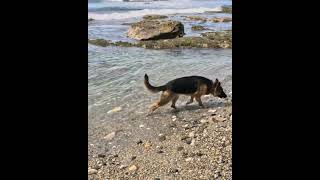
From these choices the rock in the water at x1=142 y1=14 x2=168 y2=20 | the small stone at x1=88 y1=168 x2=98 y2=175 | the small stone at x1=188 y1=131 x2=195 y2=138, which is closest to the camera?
the small stone at x1=88 y1=168 x2=98 y2=175

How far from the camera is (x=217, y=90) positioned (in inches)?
86.4

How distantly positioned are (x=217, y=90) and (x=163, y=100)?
0.29 meters

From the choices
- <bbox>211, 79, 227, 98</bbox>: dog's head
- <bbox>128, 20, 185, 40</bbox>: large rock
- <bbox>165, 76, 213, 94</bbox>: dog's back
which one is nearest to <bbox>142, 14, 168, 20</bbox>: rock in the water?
<bbox>128, 20, 185, 40</bbox>: large rock

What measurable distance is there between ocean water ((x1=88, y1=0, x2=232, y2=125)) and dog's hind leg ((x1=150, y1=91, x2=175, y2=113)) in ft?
0.10

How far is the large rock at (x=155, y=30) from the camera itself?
7.34ft

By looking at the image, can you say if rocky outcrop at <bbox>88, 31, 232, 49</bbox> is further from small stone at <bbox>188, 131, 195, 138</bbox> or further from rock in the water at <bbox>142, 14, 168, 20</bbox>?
small stone at <bbox>188, 131, 195, 138</bbox>

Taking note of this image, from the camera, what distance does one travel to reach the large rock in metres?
2.24

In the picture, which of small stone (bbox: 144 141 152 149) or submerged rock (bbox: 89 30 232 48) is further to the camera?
submerged rock (bbox: 89 30 232 48)

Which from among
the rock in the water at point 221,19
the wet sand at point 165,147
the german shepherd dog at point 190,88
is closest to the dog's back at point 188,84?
the german shepherd dog at point 190,88

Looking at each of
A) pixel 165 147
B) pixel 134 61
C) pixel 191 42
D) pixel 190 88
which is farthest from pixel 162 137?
pixel 191 42
